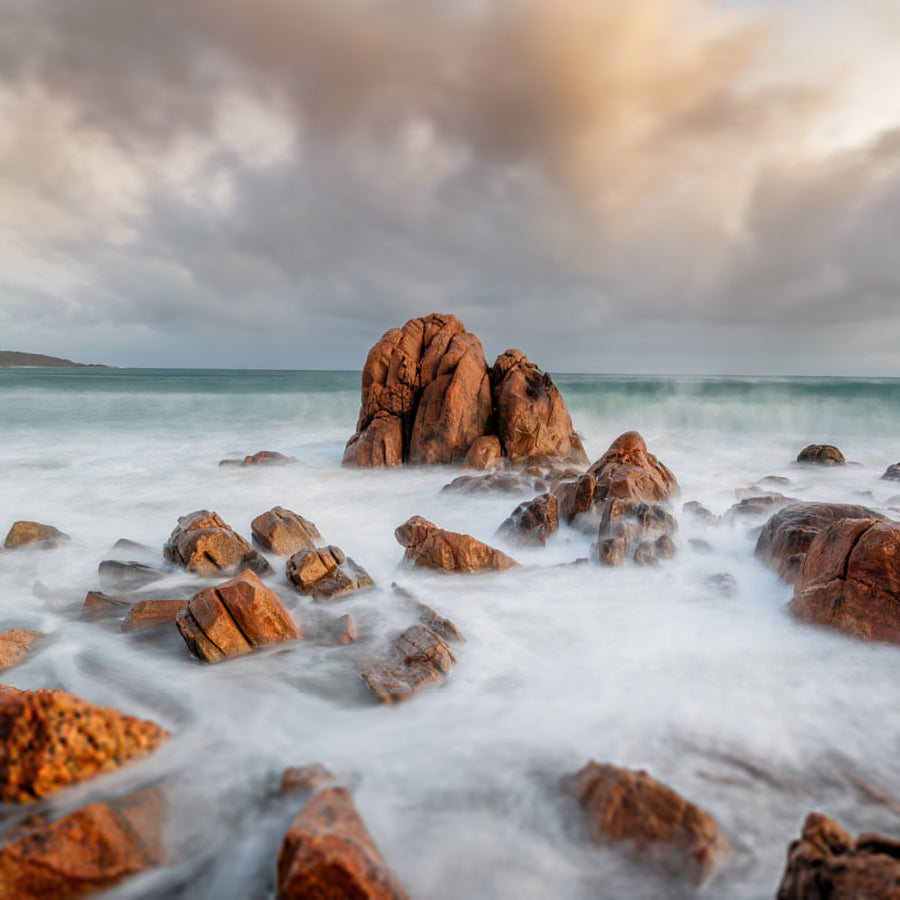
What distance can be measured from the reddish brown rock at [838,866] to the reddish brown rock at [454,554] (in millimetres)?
5023

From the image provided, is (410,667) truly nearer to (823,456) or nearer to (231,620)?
(231,620)

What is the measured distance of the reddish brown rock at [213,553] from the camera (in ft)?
22.2

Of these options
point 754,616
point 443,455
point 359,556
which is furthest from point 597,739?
point 443,455

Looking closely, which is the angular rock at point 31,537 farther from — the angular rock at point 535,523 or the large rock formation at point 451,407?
the large rock formation at point 451,407

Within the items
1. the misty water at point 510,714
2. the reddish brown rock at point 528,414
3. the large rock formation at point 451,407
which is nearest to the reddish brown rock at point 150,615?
the misty water at point 510,714

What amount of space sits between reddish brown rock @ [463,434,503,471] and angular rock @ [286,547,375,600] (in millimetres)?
8204

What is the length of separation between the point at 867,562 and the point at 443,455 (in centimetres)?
1123

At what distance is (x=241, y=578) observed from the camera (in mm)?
4934

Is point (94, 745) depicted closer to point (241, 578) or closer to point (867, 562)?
point (241, 578)

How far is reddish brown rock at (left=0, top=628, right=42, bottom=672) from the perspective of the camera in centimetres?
458

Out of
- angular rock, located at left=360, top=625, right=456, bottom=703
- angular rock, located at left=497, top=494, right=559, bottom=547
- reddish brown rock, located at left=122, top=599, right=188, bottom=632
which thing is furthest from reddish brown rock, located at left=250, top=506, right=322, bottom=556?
angular rock, located at left=497, top=494, right=559, bottom=547

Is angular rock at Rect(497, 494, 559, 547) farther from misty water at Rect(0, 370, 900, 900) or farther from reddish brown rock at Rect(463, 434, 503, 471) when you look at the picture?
reddish brown rock at Rect(463, 434, 503, 471)

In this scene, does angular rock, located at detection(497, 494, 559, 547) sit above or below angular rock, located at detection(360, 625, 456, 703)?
above

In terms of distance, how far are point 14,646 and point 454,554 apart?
481cm
